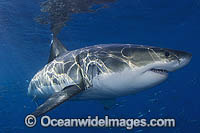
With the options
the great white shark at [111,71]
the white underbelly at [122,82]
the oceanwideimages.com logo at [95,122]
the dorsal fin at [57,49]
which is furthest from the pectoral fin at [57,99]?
the dorsal fin at [57,49]

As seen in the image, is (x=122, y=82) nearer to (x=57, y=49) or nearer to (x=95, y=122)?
(x=95, y=122)

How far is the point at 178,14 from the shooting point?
56.9 feet

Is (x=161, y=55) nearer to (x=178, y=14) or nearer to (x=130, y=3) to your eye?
(x=130, y=3)

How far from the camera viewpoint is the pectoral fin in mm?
3159

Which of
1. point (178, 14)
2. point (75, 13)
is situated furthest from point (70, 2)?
point (178, 14)

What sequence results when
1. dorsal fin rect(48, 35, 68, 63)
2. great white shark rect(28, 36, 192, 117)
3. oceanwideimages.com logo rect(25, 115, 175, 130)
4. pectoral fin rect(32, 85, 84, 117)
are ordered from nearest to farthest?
great white shark rect(28, 36, 192, 117)
pectoral fin rect(32, 85, 84, 117)
oceanwideimages.com logo rect(25, 115, 175, 130)
dorsal fin rect(48, 35, 68, 63)

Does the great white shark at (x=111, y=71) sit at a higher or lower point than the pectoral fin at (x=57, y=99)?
higher

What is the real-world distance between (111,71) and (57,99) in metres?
1.22

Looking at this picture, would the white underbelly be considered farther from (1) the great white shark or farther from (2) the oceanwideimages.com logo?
(2) the oceanwideimages.com logo

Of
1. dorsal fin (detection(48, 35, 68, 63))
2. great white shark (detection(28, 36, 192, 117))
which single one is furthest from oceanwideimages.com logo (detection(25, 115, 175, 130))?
dorsal fin (detection(48, 35, 68, 63))

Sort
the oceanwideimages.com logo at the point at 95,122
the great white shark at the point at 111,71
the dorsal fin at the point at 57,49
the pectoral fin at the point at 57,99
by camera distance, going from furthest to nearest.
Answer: the dorsal fin at the point at 57,49 < the oceanwideimages.com logo at the point at 95,122 < the pectoral fin at the point at 57,99 < the great white shark at the point at 111,71

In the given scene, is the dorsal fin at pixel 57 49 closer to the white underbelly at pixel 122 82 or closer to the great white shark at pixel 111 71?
the great white shark at pixel 111 71

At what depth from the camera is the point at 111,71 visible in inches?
132

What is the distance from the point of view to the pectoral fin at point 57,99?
10.4 ft
